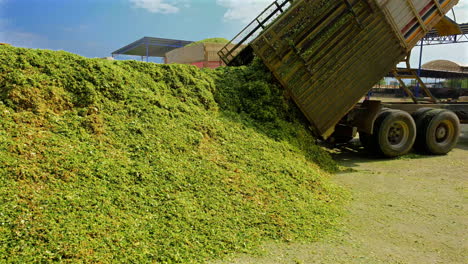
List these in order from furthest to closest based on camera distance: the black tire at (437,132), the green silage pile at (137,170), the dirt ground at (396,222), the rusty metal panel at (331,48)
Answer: the black tire at (437,132), the rusty metal panel at (331,48), the dirt ground at (396,222), the green silage pile at (137,170)

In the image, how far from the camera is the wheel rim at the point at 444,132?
8711mm

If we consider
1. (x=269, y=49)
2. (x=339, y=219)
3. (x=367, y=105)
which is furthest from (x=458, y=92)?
(x=339, y=219)

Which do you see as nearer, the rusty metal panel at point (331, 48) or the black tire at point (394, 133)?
the rusty metal panel at point (331, 48)

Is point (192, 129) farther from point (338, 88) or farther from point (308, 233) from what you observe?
point (338, 88)

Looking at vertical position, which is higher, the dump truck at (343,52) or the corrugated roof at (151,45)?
the corrugated roof at (151,45)

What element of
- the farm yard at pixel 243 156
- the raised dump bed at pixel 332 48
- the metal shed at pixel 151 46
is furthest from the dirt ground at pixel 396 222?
the metal shed at pixel 151 46

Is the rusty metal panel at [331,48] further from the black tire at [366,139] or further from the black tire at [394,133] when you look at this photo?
the black tire at [366,139]

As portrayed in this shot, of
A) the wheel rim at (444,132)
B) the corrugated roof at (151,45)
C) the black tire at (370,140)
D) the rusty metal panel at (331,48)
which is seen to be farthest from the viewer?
the corrugated roof at (151,45)

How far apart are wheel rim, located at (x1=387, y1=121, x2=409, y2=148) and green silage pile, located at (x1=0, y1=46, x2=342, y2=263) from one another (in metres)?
2.68

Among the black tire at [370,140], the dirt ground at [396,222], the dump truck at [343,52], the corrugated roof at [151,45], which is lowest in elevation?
the dirt ground at [396,222]

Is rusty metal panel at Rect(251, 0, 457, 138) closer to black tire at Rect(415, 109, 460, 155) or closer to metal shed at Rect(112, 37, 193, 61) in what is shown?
black tire at Rect(415, 109, 460, 155)

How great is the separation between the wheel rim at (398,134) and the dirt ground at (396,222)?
3.22 ft

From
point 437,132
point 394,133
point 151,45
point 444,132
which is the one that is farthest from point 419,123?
point 151,45

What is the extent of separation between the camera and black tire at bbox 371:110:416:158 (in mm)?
7789
